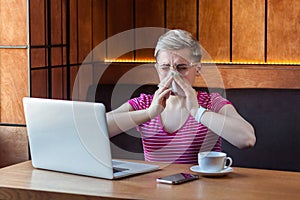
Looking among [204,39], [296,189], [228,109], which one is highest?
[204,39]

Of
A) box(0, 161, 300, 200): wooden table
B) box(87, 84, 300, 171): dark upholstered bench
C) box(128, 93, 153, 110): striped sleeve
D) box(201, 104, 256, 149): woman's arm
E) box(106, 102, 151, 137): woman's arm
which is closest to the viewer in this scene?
box(0, 161, 300, 200): wooden table

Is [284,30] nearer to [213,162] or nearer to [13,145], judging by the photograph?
[13,145]

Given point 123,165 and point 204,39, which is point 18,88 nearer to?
point 204,39

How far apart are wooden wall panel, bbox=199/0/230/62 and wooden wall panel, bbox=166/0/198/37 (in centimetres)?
6

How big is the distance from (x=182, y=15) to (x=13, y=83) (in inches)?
55.4

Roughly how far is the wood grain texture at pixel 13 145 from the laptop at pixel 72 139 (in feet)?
6.19

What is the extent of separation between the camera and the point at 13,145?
4492mm

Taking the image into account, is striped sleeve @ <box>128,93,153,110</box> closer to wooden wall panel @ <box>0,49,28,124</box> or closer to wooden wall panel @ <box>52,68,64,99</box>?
wooden wall panel @ <box>0,49,28,124</box>

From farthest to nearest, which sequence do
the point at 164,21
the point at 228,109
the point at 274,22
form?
the point at 164,21 → the point at 274,22 → the point at 228,109

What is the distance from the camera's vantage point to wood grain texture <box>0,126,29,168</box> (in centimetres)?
446

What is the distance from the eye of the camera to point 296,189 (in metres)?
2.23

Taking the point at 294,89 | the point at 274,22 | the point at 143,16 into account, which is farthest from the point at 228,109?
the point at 143,16

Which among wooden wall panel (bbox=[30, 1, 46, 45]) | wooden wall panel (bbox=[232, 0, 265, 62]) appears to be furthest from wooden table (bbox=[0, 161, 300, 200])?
wooden wall panel (bbox=[232, 0, 265, 62])

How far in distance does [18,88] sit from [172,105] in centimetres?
182
